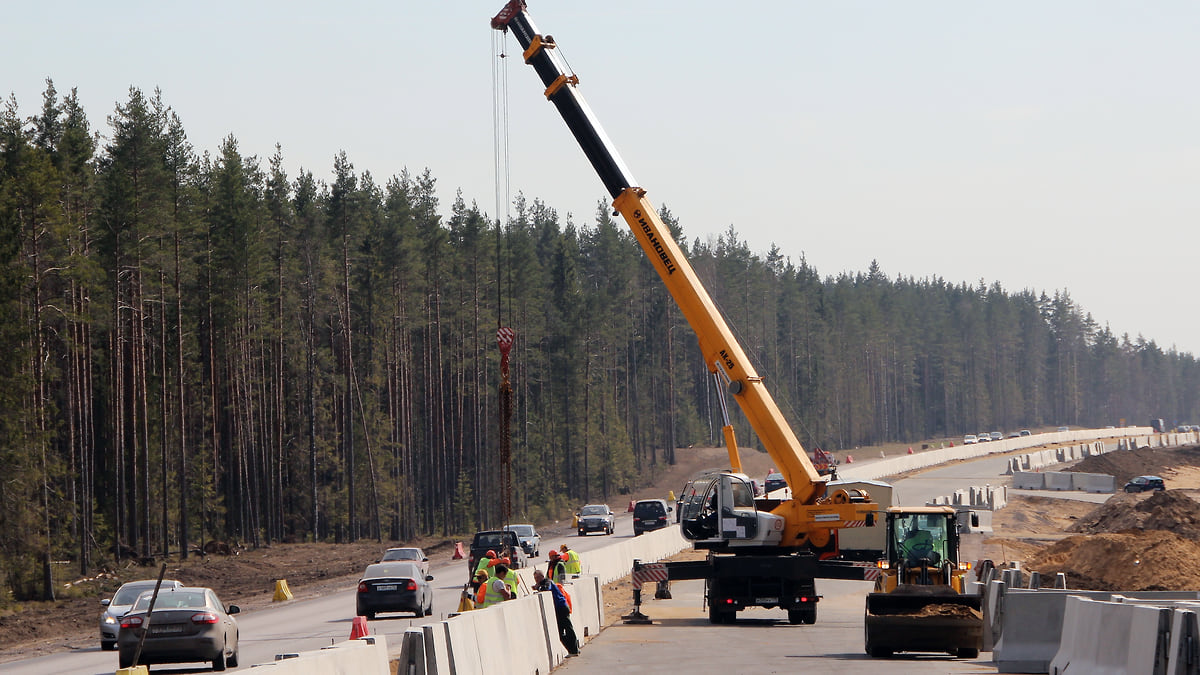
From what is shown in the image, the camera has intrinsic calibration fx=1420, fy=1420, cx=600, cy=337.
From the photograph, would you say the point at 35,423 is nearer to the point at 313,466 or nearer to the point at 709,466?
the point at 313,466

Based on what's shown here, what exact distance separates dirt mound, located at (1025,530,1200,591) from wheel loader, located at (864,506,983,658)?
12600 mm

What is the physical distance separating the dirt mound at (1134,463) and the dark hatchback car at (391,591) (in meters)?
73.2

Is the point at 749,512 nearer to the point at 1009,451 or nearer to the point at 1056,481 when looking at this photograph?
the point at 1056,481

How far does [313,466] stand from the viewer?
7494cm

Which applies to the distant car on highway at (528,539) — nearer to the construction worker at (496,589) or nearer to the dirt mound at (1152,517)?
the dirt mound at (1152,517)

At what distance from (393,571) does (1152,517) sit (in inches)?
1390

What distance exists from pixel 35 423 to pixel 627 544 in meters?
20.8

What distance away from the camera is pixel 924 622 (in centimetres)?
2195

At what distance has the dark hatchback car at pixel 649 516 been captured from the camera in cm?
6303

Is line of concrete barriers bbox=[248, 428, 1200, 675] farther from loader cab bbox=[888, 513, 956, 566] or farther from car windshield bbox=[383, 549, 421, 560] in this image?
car windshield bbox=[383, 549, 421, 560]

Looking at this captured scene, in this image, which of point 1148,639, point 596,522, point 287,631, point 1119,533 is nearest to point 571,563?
point 287,631

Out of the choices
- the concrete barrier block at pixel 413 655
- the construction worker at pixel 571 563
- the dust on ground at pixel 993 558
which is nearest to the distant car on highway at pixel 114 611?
the dust on ground at pixel 993 558

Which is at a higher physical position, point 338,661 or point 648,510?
point 338,661

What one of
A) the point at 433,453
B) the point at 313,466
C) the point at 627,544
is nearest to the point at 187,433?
the point at 313,466
